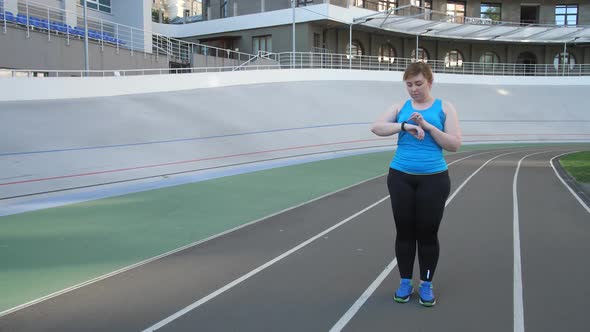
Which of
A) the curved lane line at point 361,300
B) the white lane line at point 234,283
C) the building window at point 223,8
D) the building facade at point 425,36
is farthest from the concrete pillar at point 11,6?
the curved lane line at point 361,300

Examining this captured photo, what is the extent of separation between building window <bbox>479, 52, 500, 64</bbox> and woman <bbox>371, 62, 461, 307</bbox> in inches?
1944

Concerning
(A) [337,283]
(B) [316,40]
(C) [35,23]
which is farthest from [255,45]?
(A) [337,283]

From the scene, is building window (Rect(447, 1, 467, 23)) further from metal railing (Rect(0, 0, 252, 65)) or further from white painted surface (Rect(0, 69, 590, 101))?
metal railing (Rect(0, 0, 252, 65))

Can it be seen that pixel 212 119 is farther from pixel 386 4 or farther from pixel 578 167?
pixel 386 4

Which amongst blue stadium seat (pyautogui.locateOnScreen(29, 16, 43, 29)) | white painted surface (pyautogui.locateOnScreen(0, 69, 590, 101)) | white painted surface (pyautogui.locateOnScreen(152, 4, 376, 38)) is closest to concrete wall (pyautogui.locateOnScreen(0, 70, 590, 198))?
white painted surface (pyautogui.locateOnScreen(0, 69, 590, 101))

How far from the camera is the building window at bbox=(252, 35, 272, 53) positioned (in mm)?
40781

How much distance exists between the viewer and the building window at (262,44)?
40.8 m

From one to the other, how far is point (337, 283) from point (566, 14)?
54839mm

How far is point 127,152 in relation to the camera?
1489 centimetres

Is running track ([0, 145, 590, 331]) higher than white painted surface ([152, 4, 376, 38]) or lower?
lower

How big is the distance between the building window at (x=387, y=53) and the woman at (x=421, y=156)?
41.8 metres

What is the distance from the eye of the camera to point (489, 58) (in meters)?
50.0

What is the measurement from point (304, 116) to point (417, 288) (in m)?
20.8

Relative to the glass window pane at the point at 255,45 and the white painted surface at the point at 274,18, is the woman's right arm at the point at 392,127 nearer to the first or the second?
the white painted surface at the point at 274,18
